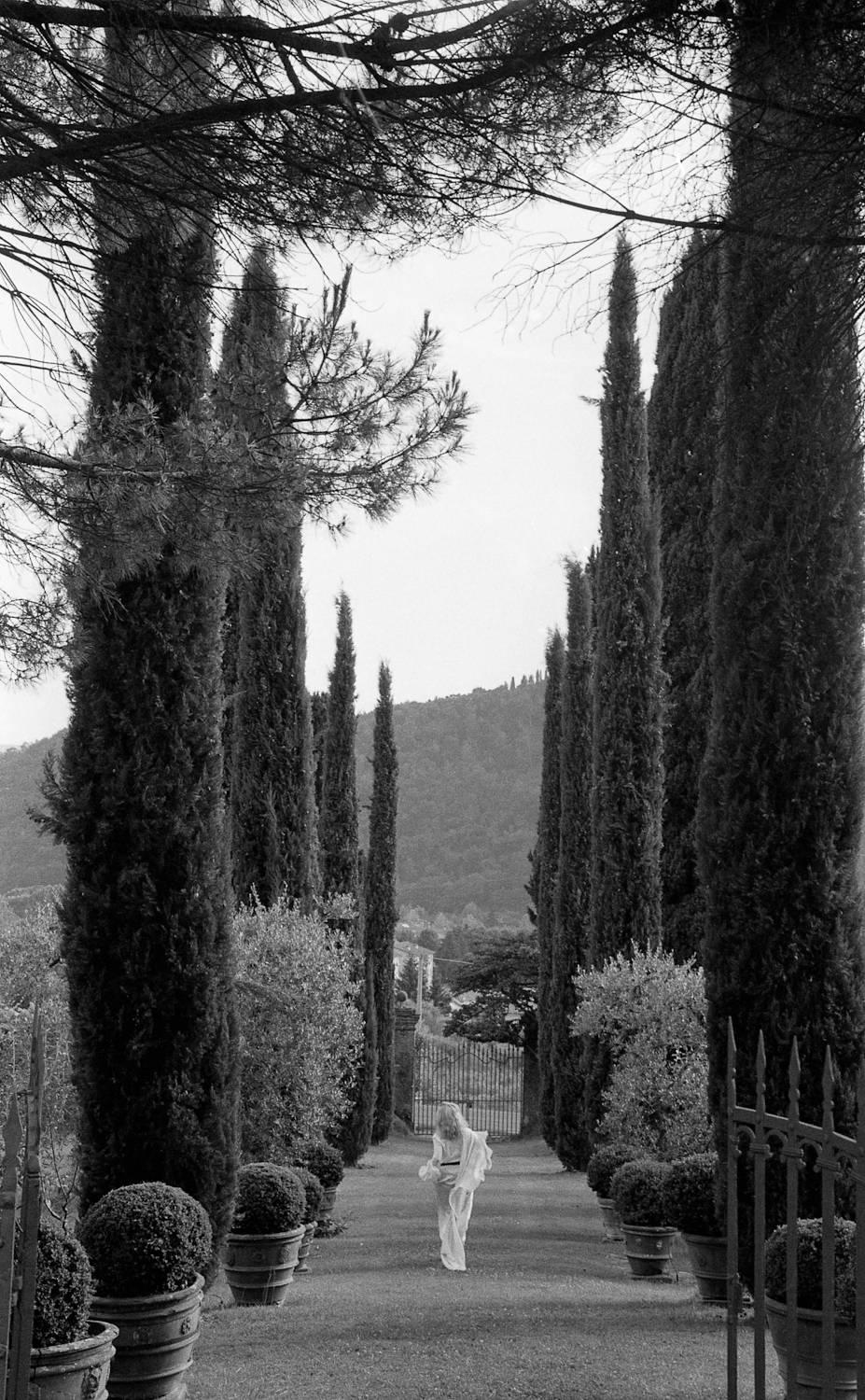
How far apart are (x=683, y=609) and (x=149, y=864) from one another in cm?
1179

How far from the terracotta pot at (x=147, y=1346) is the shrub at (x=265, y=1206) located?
2900 millimetres

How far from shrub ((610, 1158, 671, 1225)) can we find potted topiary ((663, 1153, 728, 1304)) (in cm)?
140

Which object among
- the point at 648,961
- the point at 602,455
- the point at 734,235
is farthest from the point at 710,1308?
the point at 602,455

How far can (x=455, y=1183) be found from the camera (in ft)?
38.5

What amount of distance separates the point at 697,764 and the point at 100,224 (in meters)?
14.0

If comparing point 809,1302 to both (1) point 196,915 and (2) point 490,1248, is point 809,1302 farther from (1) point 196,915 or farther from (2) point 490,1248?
(2) point 490,1248

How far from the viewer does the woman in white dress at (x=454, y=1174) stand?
→ 11.3 metres

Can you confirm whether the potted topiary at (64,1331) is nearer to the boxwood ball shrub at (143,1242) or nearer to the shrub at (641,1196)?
the boxwood ball shrub at (143,1242)

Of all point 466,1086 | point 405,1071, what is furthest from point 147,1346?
point 466,1086

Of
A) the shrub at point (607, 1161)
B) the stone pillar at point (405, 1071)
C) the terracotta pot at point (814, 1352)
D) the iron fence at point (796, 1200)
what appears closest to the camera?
the iron fence at point (796, 1200)

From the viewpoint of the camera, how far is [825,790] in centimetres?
→ 843

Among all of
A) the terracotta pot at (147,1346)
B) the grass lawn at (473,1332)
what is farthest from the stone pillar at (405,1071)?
the terracotta pot at (147,1346)

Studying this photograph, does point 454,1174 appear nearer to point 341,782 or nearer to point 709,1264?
point 709,1264

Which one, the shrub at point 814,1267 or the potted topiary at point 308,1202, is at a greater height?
the shrub at point 814,1267
